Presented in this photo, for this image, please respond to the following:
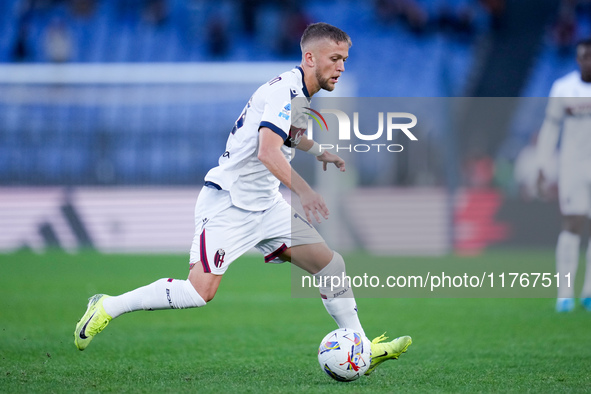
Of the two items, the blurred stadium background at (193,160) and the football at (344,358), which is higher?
the blurred stadium background at (193,160)

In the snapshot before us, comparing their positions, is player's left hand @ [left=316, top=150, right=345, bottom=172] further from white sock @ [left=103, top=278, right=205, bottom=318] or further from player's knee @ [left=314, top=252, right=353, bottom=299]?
white sock @ [left=103, top=278, right=205, bottom=318]

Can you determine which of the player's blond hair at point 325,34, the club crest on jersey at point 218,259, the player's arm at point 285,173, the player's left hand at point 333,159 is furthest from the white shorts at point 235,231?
the player's blond hair at point 325,34

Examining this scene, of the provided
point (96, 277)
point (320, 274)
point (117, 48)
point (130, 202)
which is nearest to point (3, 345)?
point (320, 274)

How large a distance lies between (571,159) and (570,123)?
37 centimetres

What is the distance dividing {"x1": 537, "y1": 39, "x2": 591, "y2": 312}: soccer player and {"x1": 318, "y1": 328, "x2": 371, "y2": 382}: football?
13.4 ft

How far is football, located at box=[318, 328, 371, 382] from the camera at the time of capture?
4.68 meters

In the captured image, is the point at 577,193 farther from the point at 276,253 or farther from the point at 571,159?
the point at 276,253

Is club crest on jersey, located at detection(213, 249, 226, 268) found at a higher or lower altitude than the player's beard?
lower

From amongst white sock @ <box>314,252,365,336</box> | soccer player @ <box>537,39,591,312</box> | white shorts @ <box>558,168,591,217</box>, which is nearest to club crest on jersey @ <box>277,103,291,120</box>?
white sock @ <box>314,252,365,336</box>

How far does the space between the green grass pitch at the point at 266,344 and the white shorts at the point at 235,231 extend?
0.70 metres

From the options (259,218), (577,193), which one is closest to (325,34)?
(259,218)

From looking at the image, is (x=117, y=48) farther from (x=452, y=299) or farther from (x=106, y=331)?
(x=106, y=331)

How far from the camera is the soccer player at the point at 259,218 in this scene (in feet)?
15.7

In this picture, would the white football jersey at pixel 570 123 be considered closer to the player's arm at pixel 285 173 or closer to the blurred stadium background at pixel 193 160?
the player's arm at pixel 285 173
